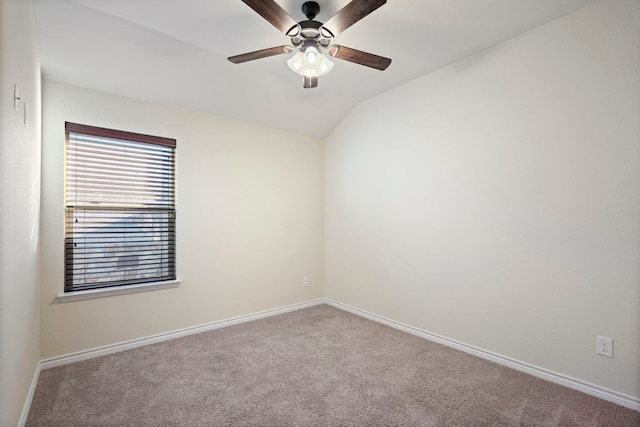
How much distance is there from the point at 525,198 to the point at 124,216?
3432mm

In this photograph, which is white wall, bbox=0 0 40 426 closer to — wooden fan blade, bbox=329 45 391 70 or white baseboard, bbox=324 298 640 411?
wooden fan blade, bbox=329 45 391 70

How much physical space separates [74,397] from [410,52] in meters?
3.62

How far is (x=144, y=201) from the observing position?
9.86 ft

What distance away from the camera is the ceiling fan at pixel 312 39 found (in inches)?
69.2

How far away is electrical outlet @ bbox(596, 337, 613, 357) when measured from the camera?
2055 mm

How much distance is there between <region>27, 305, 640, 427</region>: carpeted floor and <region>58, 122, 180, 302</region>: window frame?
58 centimetres

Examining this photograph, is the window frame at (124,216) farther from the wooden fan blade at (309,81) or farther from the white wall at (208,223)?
the wooden fan blade at (309,81)

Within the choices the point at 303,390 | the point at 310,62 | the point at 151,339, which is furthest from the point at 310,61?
the point at 151,339

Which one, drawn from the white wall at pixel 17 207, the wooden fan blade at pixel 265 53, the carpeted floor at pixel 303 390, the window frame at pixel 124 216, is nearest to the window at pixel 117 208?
the window frame at pixel 124 216

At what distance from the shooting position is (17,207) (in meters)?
1.59

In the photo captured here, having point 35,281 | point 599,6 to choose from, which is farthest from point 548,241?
point 35,281

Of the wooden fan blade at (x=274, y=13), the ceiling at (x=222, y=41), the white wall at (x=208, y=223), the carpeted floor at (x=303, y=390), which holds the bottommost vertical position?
the carpeted floor at (x=303, y=390)

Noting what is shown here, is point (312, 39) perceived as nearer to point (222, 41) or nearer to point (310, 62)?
point (310, 62)

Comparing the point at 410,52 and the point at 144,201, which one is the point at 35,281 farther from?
the point at 410,52
